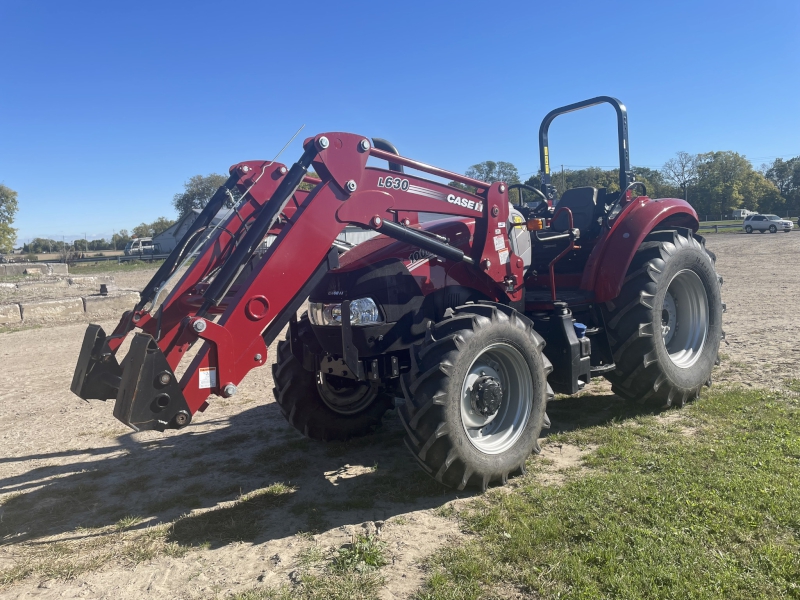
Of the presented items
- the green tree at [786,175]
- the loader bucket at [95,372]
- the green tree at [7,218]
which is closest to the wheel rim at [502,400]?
the loader bucket at [95,372]

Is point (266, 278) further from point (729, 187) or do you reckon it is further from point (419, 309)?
point (729, 187)

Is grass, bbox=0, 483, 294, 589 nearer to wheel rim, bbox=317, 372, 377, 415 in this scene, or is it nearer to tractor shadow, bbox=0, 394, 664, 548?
tractor shadow, bbox=0, 394, 664, 548

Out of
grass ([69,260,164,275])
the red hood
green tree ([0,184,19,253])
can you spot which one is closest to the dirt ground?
the red hood

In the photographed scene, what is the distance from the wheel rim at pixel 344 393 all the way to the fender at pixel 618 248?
2.21m

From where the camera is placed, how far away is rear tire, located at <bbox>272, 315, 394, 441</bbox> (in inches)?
203

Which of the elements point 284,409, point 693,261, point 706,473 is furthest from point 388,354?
point 693,261

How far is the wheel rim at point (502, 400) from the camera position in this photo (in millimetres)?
4211

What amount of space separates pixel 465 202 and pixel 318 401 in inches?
84.5

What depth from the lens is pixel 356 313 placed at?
427 centimetres

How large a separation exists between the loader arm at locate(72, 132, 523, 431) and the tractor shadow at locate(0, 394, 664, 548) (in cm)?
82

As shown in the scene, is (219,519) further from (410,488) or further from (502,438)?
(502,438)

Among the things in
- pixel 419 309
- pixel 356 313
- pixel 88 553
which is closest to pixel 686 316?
pixel 419 309

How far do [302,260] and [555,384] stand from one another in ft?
7.88

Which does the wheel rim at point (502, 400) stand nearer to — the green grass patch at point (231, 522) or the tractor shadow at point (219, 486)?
the tractor shadow at point (219, 486)
